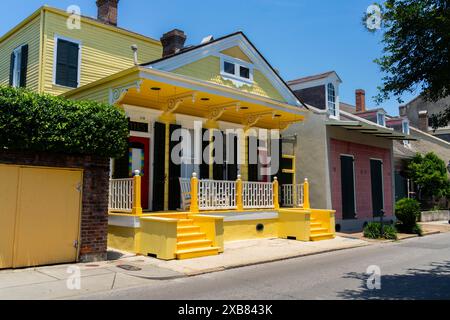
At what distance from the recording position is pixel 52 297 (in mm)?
6844

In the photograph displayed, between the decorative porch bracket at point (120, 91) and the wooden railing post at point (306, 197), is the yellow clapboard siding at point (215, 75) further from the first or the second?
the wooden railing post at point (306, 197)

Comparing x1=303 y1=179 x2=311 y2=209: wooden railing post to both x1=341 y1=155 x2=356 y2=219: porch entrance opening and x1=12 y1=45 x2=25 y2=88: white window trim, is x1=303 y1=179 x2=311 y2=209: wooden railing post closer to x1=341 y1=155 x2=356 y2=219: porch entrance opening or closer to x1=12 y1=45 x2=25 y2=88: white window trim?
x1=341 y1=155 x2=356 y2=219: porch entrance opening

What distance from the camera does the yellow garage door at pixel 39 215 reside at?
8.75m

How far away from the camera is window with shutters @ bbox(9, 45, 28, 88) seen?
51.9ft

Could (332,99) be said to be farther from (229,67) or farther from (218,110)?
(218,110)

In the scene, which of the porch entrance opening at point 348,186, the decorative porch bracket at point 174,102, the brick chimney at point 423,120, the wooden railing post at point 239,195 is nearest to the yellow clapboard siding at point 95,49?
the decorative porch bracket at point 174,102

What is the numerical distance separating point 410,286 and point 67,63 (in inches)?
507

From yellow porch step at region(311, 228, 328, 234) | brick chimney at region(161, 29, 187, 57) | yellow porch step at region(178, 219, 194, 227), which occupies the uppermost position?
brick chimney at region(161, 29, 187, 57)

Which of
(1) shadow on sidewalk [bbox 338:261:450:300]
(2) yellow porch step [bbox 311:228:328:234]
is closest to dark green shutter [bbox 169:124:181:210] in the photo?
(2) yellow porch step [bbox 311:228:328:234]

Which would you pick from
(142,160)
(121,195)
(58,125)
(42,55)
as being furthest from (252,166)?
(58,125)

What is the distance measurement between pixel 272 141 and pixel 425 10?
10085 millimetres

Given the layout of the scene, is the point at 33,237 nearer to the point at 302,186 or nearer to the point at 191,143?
the point at 191,143

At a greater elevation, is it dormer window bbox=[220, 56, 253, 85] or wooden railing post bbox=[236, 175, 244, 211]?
dormer window bbox=[220, 56, 253, 85]

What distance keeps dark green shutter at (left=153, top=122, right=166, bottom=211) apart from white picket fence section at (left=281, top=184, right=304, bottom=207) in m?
5.49
